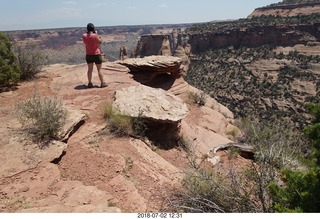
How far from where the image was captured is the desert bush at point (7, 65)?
27.4 ft

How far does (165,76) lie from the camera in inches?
483

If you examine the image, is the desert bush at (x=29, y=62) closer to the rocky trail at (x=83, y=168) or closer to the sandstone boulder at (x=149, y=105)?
the rocky trail at (x=83, y=168)

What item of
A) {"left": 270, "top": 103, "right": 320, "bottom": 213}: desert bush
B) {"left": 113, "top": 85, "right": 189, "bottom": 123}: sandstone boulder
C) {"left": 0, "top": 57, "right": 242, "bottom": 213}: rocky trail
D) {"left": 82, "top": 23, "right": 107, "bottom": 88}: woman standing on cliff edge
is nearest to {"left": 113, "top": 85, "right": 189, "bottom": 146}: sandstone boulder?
{"left": 113, "top": 85, "right": 189, "bottom": 123}: sandstone boulder

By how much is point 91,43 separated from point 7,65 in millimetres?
2370

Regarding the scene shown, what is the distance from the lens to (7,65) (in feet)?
27.8

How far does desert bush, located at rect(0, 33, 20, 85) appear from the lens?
8.36 metres

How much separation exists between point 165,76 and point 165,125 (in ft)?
16.8

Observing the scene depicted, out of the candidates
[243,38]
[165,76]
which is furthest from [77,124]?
[243,38]

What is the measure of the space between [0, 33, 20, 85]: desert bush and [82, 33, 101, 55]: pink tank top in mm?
2186

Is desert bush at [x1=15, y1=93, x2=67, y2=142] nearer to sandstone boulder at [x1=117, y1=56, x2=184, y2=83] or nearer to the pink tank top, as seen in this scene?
the pink tank top

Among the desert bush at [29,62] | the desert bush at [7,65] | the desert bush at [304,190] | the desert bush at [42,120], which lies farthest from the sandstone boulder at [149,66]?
the desert bush at [304,190]

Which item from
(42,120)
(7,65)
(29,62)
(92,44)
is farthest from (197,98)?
(42,120)

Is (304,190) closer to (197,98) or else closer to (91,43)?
(91,43)

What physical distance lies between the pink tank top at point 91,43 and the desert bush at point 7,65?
219 centimetres
